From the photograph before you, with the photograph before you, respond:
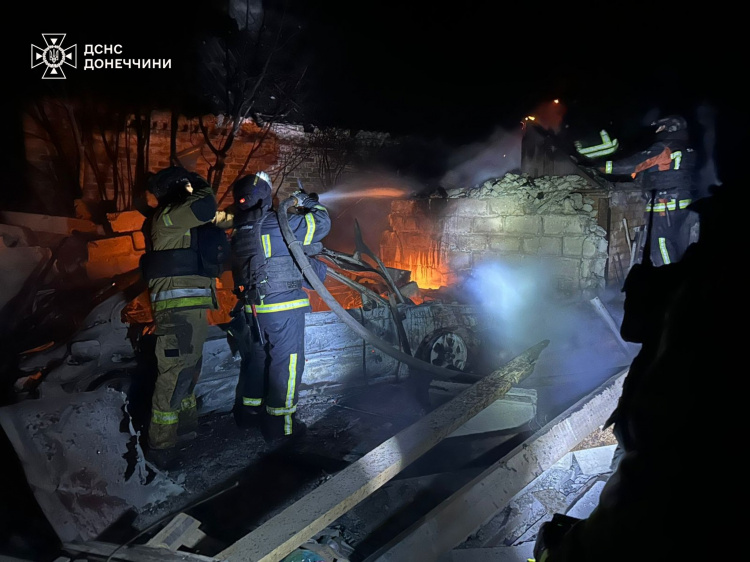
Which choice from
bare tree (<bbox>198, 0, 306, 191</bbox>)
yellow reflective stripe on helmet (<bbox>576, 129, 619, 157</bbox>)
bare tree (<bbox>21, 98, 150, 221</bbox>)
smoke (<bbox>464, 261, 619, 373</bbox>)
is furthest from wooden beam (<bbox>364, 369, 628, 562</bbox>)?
bare tree (<bbox>198, 0, 306, 191</bbox>)

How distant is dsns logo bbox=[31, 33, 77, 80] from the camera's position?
997 centimetres

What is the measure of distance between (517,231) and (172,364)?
5019mm

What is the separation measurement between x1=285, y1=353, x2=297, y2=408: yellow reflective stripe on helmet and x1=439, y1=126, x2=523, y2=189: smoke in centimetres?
669

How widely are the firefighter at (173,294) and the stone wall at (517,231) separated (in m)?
4.46

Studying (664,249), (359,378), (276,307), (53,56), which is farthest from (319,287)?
(53,56)

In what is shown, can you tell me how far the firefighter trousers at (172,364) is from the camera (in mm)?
3773

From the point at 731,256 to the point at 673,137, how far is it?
17.3 ft

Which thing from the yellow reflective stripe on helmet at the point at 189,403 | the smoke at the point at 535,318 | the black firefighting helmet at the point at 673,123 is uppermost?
the black firefighting helmet at the point at 673,123

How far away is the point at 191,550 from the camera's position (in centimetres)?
246

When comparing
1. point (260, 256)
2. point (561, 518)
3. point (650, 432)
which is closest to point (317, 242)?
point (260, 256)

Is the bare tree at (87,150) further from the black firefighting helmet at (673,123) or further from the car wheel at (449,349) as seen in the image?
the black firefighting helmet at (673,123)

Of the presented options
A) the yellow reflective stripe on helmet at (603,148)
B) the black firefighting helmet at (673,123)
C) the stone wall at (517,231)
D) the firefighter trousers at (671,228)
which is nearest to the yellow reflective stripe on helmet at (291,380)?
the stone wall at (517,231)

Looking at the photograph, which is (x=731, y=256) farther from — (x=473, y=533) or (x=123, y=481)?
(x=123, y=481)

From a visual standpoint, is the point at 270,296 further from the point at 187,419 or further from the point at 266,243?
Answer: the point at 187,419
